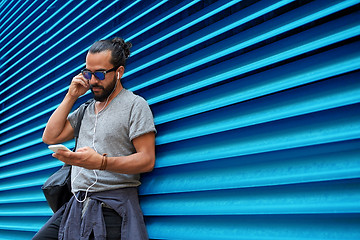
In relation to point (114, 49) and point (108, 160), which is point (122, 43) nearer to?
point (114, 49)

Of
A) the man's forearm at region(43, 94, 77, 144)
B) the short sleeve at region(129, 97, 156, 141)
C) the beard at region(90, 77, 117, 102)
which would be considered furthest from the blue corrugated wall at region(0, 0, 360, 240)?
the man's forearm at region(43, 94, 77, 144)

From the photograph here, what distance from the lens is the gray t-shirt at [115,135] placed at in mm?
2033

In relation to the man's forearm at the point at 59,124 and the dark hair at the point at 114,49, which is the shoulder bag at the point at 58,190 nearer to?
the man's forearm at the point at 59,124

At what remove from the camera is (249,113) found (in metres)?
1.83

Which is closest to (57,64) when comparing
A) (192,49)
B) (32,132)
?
(32,132)

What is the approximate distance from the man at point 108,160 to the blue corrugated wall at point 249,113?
0.73ft

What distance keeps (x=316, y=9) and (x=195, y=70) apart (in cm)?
82

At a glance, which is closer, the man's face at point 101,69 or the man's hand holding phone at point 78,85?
the man's face at point 101,69

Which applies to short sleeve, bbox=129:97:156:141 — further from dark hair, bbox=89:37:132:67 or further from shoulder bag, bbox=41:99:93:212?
shoulder bag, bbox=41:99:93:212

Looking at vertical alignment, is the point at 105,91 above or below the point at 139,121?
above

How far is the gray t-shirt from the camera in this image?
2033 millimetres

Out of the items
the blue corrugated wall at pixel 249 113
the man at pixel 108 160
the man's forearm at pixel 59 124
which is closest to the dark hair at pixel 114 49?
the man at pixel 108 160

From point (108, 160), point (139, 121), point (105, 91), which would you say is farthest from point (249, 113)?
point (105, 91)

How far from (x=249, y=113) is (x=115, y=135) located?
0.84 meters
